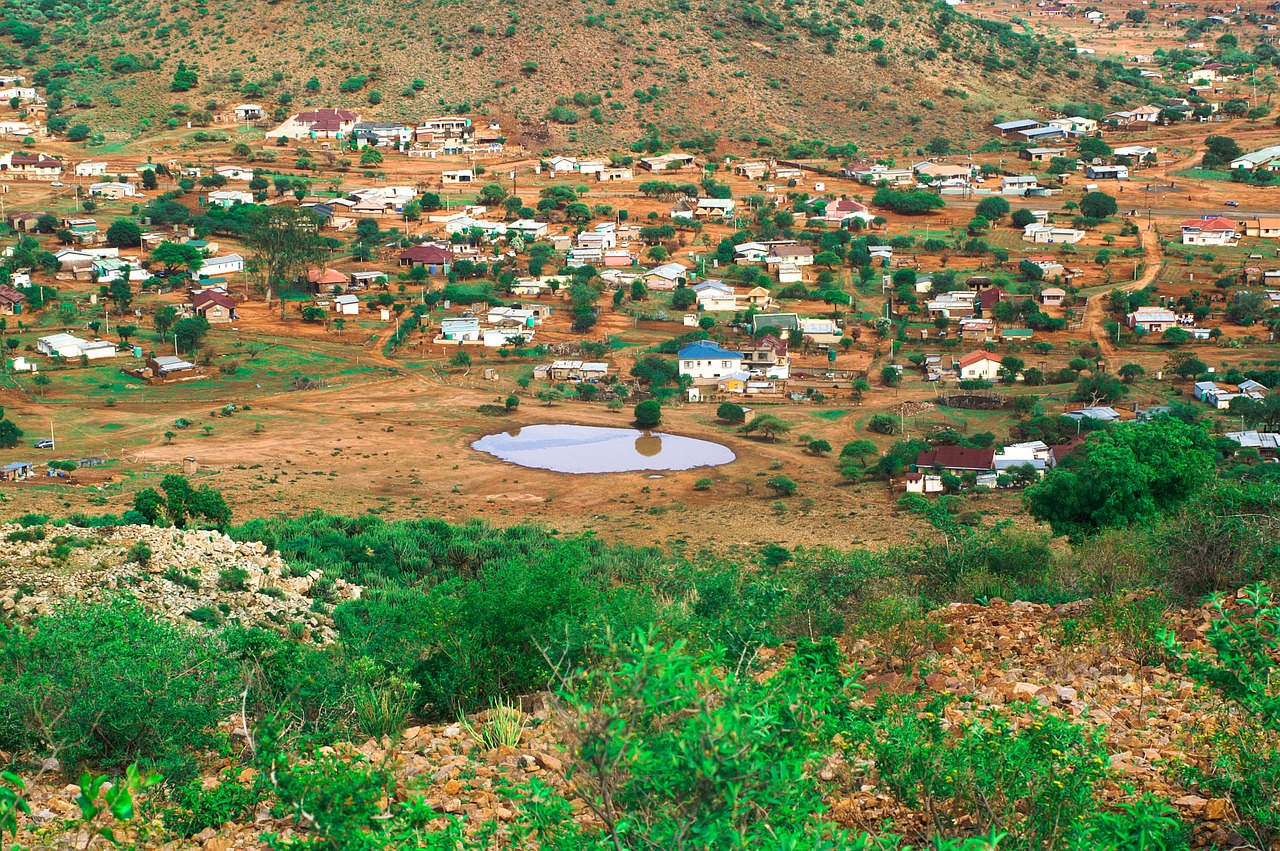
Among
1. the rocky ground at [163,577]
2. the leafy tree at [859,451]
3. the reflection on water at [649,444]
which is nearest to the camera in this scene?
the rocky ground at [163,577]

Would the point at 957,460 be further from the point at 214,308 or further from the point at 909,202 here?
the point at 909,202

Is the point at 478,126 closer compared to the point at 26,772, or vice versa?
the point at 26,772

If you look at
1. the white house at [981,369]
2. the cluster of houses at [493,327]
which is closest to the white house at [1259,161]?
the white house at [981,369]

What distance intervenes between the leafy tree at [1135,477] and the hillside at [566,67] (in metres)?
50.4

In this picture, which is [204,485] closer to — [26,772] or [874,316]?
[26,772]

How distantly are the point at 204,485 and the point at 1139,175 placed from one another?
51402mm

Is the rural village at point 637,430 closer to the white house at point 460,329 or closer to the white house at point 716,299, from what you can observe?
the white house at point 716,299

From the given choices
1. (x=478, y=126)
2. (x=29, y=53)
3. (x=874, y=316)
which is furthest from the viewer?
(x=29, y=53)

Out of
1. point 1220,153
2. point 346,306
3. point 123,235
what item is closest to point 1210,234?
point 1220,153

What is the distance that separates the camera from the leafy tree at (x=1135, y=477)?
15977mm

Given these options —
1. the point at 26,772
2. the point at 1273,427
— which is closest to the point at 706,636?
the point at 26,772

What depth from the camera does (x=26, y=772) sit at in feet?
22.8

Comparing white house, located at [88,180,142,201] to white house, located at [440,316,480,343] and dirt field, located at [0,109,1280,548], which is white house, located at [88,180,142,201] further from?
white house, located at [440,316,480,343]

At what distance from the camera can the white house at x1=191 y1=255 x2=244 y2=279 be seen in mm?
44875
